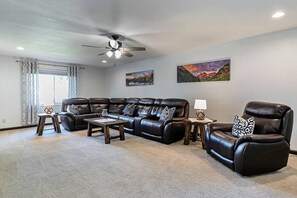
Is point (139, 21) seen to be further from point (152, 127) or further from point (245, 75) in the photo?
point (245, 75)

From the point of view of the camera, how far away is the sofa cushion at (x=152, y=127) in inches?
172

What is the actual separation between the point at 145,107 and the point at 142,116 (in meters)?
0.49

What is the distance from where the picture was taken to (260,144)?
261 cm

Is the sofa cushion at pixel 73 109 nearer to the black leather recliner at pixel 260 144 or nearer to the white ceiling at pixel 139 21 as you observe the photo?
the white ceiling at pixel 139 21

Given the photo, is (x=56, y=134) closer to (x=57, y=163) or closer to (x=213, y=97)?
(x=57, y=163)

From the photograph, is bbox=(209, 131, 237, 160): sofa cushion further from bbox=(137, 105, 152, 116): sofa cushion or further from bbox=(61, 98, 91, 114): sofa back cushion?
bbox=(61, 98, 91, 114): sofa back cushion

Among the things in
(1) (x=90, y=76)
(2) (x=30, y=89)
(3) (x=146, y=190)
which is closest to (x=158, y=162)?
(3) (x=146, y=190)

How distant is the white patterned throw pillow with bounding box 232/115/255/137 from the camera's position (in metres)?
3.10

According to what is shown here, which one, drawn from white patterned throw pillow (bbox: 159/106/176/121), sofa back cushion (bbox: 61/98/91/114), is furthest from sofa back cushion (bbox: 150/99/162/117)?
sofa back cushion (bbox: 61/98/91/114)

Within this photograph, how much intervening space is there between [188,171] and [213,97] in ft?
7.95

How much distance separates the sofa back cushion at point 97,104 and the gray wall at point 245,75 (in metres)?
2.40

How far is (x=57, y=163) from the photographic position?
313 cm

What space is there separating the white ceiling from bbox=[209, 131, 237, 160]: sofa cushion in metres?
1.91

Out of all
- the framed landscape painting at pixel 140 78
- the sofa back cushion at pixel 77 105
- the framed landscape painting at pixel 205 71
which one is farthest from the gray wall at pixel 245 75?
the sofa back cushion at pixel 77 105
